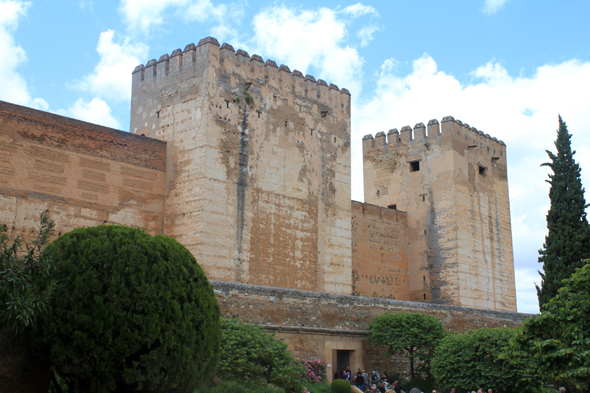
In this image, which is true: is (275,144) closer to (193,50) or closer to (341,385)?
(193,50)

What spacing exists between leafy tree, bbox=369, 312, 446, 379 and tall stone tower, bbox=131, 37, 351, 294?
9.20ft

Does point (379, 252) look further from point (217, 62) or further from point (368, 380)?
point (217, 62)

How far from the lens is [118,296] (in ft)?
25.0

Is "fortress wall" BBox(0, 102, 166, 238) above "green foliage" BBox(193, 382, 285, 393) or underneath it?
above

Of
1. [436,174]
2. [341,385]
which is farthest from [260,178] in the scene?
[436,174]

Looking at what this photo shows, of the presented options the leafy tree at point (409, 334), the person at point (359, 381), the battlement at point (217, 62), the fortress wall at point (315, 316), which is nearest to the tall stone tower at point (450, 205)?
the fortress wall at point (315, 316)

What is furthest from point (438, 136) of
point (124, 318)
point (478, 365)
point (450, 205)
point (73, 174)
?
point (124, 318)

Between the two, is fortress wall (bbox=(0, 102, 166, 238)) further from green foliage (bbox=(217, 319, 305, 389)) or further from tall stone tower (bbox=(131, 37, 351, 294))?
green foliage (bbox=(217, 319, 305, 389))

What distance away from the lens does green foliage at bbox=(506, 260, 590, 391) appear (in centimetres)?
974

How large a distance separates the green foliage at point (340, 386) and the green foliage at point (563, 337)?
382 centimetres

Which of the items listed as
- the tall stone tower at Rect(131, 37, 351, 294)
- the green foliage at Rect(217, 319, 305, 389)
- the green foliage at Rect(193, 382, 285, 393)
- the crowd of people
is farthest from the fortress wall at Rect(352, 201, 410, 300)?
the green foliage at Rect(193, 382, 285, 393)

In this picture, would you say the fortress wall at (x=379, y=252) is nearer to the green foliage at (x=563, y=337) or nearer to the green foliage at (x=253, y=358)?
the green foliage at (x=253, y=358)

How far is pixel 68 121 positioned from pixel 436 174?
13102 mm

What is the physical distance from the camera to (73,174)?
14.9m
